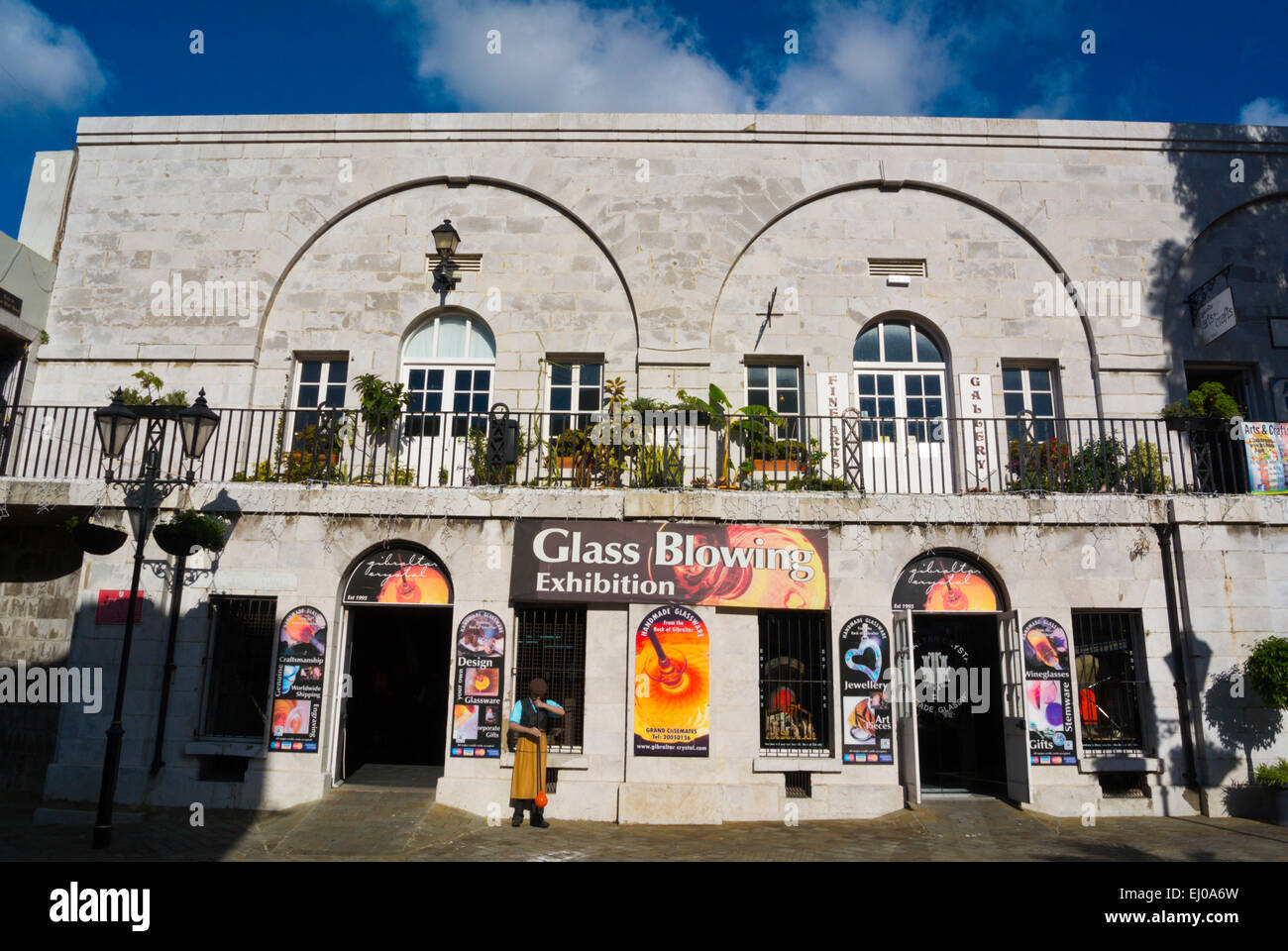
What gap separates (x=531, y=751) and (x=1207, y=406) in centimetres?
1021

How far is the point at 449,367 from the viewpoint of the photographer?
1330 centimetres

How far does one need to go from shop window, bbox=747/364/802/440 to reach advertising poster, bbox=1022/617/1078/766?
175 inches

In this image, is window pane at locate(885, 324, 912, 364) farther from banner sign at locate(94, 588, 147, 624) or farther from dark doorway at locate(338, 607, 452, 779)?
banner sign at locate(94, 588, 147, 624)

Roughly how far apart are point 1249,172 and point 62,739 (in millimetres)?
18666

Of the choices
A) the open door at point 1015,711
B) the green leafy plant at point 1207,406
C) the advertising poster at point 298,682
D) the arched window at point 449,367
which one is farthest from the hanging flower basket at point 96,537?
the green leafy plant at point 1207,406

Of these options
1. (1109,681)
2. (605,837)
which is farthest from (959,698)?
(605,837)

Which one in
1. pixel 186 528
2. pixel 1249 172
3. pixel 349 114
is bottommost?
pixel 186 528

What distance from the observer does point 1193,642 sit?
10.9 meters

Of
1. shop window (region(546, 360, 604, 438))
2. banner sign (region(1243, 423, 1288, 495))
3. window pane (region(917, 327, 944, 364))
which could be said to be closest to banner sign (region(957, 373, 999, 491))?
window pane (region(917, 327, 944, 364))

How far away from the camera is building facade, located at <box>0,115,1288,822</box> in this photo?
426 inches

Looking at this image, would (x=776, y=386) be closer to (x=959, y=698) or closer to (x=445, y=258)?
(x=959, y=698)

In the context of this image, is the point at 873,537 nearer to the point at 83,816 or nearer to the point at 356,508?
the point at 356,508

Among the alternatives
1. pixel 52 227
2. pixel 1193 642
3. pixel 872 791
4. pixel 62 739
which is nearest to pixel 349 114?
pixel 52 227

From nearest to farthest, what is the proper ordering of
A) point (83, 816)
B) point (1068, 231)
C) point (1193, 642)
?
point (83, 816)
point (1193, 642)
point (1068, 231)
